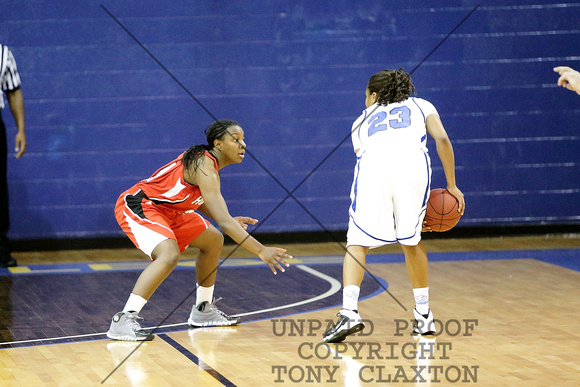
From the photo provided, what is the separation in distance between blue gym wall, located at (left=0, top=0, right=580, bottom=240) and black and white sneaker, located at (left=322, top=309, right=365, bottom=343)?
4.21 metres

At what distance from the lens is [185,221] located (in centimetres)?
514

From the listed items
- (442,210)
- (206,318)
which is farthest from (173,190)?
(442,210)

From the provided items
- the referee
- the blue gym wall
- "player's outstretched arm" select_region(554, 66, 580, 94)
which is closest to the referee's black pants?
the referee

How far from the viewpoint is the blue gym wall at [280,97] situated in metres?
8.48

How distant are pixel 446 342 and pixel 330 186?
437 cm

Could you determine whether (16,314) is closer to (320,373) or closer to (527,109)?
(320,373)

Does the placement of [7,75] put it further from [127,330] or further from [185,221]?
[127,330]

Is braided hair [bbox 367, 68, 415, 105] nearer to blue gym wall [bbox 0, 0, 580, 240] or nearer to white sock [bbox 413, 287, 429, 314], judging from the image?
white sock [bbox 413, 287, 429, 314]

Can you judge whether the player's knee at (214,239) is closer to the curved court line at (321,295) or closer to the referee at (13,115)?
the curved court line at (321,295)

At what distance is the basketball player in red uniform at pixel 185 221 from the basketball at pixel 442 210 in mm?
897

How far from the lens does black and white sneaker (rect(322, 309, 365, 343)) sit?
15.1 feet

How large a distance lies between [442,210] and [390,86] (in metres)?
0.76

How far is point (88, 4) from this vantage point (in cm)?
845

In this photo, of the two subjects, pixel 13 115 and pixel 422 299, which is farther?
pixel 13 115
